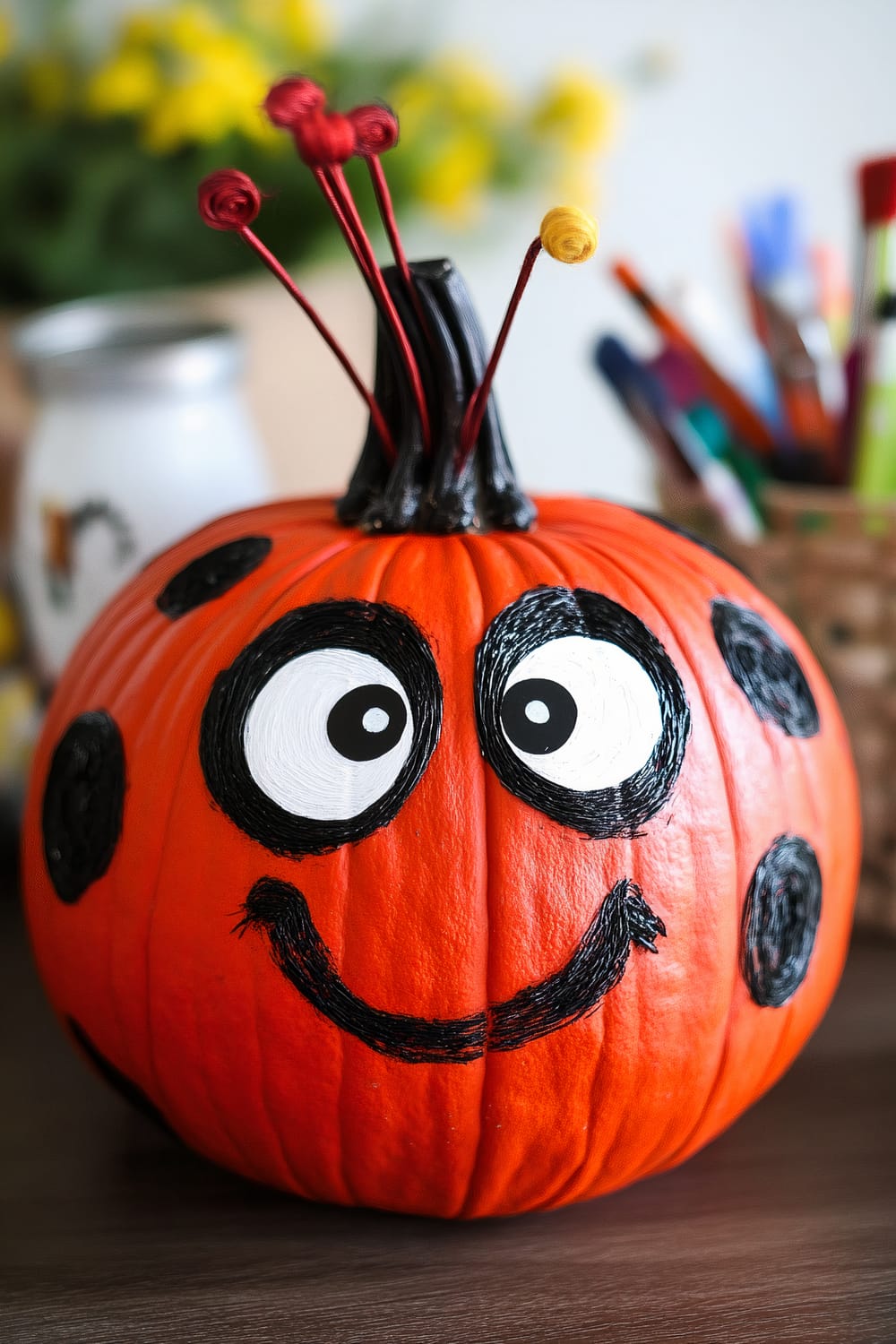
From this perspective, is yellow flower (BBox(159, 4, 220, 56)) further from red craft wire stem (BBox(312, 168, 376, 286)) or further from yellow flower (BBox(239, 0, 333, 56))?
red craft wire stem (BBox(312, 168, 376, 286))

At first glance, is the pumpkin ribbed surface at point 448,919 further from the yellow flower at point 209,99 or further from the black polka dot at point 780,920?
the yellow flower at point 209,99

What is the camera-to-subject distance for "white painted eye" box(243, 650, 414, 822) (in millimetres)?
423

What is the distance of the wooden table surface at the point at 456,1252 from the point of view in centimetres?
44

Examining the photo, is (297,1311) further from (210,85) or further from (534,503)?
(210,85)

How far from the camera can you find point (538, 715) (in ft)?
1.41

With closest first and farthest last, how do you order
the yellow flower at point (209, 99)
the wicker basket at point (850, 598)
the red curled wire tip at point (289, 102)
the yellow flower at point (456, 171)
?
the red curled wire tip at point (289, 102) → the wicker basket at point (850, 598) → the yellow flower at point (209, 99) → the yellow flower at point (456, 171)

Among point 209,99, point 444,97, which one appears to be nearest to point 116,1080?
point 209,99

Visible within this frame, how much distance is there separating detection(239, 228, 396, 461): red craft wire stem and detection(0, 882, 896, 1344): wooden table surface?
31 cm

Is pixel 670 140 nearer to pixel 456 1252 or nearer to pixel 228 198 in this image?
pixel 228 198

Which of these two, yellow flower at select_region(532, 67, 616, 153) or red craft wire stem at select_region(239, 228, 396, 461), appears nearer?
red craft wire stem at select_region(239, 228, 396, 461)

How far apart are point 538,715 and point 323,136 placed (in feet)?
0.66

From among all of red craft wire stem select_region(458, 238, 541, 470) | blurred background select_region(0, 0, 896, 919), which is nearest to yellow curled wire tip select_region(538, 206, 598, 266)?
red craft wire stem select_region(458, 238, 541, 470)

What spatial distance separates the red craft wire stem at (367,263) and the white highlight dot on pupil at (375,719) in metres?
0.13

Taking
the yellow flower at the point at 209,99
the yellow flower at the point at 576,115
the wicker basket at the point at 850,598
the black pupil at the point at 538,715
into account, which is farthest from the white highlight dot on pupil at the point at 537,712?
the yellow flower at the point at 576,115
